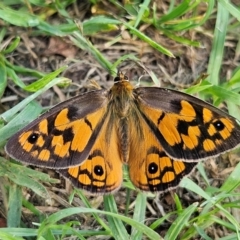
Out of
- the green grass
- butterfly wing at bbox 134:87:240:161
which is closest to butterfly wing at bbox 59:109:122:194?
the green grass

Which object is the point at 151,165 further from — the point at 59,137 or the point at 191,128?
the point at 59,137

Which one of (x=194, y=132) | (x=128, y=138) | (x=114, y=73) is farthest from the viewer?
(x=114, y=73)

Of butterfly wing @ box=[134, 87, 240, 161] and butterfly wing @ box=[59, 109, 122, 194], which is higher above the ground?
butterfly wing @ box=[134, 87, 240, 161]

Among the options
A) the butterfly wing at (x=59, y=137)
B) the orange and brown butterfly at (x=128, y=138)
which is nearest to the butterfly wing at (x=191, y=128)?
the orange and brown butterfly at (x=128, y=138)

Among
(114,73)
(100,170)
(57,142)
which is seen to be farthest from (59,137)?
(114,73)

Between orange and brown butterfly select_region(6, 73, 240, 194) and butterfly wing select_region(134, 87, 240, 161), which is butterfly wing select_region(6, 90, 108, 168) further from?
butterfly wing select_region(134, 87, 240, 161)

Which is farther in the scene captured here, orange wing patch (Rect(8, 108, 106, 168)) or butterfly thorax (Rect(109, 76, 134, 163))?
butterfly thorax (Rect(109, 76, 134, 163))

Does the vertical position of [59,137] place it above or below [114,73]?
below
